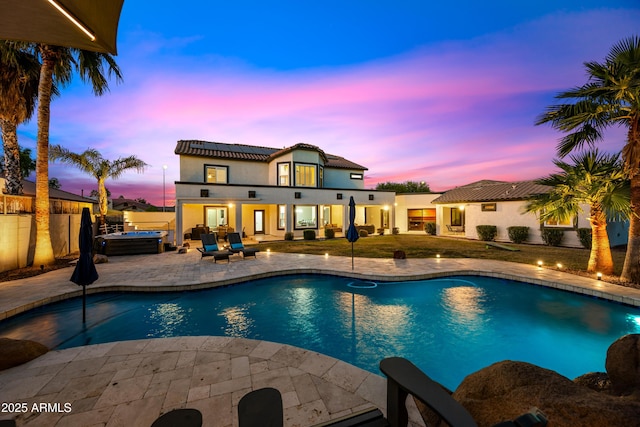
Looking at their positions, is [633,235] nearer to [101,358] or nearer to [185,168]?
[101,358]

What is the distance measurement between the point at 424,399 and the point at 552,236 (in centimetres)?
2101

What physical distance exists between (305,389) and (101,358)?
11.3ft

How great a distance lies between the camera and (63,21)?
2334 mm

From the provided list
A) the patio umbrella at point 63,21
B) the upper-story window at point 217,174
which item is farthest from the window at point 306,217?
the patio umbrella at point 63,21

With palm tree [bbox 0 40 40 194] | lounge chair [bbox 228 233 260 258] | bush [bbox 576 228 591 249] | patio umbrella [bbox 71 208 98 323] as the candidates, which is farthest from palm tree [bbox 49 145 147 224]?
bush [bbox 576 228 591 249]

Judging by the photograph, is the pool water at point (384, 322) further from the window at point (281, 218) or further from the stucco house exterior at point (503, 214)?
the window at point (281, 218)

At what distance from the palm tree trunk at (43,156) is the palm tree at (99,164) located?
38.5 feet

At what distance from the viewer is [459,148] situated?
24.8 metres

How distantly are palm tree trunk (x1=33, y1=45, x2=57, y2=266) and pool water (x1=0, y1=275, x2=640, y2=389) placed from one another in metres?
5.11

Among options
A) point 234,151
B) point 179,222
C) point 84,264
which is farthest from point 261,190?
point 84,264

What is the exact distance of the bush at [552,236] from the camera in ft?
52.9

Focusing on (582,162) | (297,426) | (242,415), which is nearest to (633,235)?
(582,162)

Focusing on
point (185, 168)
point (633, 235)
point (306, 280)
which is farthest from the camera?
point (185, 168)

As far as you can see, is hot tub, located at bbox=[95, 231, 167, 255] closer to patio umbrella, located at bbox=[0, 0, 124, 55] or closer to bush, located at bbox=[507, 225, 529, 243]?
patio umbrella, located at bbox=[0, 0, 124, 55]
